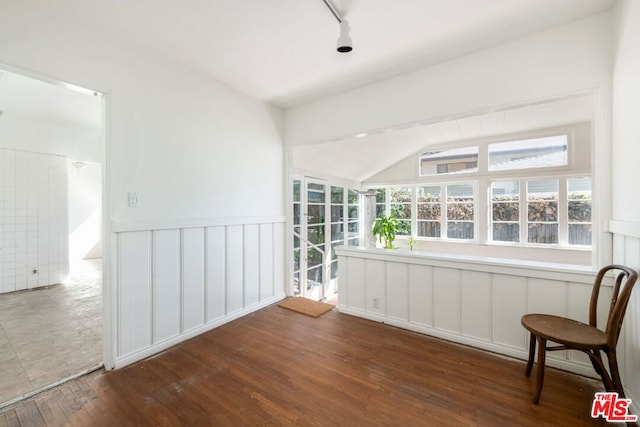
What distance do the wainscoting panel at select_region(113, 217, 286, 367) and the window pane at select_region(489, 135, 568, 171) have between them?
4501 mm

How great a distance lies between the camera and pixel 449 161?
5637mm

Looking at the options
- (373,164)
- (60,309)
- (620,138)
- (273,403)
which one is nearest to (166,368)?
(273,403)

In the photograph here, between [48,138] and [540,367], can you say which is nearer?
[540,367]

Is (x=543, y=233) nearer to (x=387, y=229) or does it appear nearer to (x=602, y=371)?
(x=387, y=229)

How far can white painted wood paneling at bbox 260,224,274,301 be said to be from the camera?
3352 mm

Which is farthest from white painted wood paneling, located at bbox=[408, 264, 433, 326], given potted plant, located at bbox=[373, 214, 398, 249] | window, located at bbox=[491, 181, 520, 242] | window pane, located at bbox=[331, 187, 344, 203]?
window, located at bbox=[491, 181, 520, 242]

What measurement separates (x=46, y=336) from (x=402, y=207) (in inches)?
243

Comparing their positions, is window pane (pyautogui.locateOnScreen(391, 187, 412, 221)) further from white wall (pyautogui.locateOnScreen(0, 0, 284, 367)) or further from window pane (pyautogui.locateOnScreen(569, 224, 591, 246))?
white wall (pyautogui.locateOnScreen(0, 0, 284, 367))

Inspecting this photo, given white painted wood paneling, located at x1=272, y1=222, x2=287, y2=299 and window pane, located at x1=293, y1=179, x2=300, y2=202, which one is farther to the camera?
window pane, located at x1=293, y1=179, x2=300, y2=202

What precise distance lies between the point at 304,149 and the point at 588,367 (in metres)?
3.71

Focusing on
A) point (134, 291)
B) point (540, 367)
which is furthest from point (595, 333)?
point (134, 291)

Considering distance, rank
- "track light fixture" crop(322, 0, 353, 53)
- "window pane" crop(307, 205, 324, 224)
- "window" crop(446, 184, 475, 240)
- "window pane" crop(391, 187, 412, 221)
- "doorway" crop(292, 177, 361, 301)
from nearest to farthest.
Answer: "track light fixture" crop(322, 0, 353, 53) → "doorway" crop(292, 177, 361, 301) → "window pane" crop(307, 205, 324, 224) → "window" crop(446, 184, 475, 240) → "window pane" crop(391, 187, 412, 221)

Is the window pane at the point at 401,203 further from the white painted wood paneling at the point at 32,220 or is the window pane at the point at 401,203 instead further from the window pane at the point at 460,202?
the white painted wood paneling at the point at 32,220

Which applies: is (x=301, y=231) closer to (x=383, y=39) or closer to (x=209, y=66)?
(x=209, y=66)
